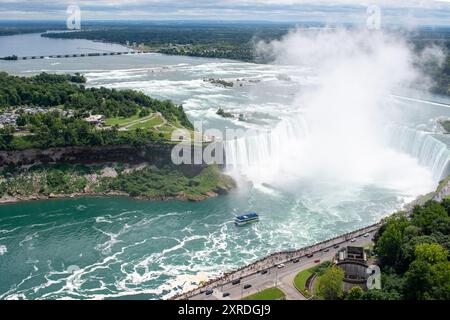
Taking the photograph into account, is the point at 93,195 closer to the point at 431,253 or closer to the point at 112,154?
the point at 112,154

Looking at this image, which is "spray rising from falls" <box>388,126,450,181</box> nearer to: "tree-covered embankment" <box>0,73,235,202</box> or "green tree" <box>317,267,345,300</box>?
"tree-covered embankment" <box>0,73,235,202</box>

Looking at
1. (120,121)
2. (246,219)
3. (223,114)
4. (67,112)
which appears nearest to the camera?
(246,219)

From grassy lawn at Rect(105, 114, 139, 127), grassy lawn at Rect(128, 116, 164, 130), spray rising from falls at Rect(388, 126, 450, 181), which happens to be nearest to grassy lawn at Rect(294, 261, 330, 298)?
spray rising from falls at Rect(388, 126, 450, 181)

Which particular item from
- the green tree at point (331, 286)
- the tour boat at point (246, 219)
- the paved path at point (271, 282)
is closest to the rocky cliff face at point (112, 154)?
the tour boat at point (246, 219)

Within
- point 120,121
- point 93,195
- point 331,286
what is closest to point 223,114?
point 120,121

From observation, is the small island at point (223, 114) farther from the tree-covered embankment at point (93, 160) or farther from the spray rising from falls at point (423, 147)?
the spray rising from falls at point (423, 147)

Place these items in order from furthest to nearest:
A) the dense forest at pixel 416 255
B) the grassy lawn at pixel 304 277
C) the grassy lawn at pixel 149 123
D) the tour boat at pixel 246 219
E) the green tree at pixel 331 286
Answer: the grassy lawn at pixel 149 123, the tour boat at pixel 246 219, the grassy lawn at pixel 304 277, the green tree at pixel 331 286, the dense forest at pixel 416 255
